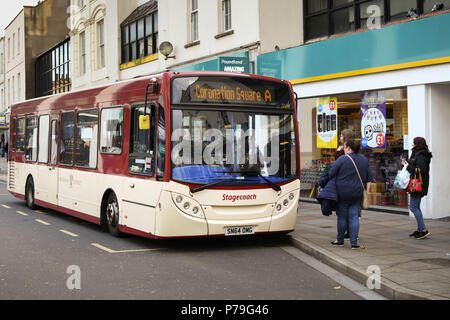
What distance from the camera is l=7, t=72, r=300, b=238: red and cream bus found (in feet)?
30.6

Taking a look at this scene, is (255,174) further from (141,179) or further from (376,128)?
(376,128)

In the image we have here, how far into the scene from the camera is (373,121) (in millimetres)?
14586

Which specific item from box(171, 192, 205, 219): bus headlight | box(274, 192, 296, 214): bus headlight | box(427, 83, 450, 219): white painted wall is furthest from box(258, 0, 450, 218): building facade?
box(171, 192, 205, 219): bus headlight

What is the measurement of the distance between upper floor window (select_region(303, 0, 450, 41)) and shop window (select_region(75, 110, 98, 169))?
699 centimetres

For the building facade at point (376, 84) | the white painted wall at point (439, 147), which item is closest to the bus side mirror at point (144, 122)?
the building facade at point (376, 84)

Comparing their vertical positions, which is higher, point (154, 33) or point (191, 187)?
point (154, 33)

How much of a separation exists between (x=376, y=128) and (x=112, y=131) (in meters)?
6.51

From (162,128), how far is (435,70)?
20.7 ft

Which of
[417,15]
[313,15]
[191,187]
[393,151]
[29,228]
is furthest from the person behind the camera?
[313,15]

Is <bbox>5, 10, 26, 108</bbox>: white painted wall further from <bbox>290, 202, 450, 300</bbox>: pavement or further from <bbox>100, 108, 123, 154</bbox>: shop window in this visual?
<bbox>290, 202, 450, 300</bbox>: pavement

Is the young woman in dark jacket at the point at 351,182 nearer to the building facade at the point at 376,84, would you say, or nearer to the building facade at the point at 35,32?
the building facade at the point at 376,84

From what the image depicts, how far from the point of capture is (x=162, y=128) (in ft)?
30.8

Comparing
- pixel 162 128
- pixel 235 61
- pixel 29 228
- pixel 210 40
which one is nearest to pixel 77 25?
pixel 210 40

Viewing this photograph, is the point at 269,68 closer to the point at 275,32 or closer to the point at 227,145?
the point at 275,32
